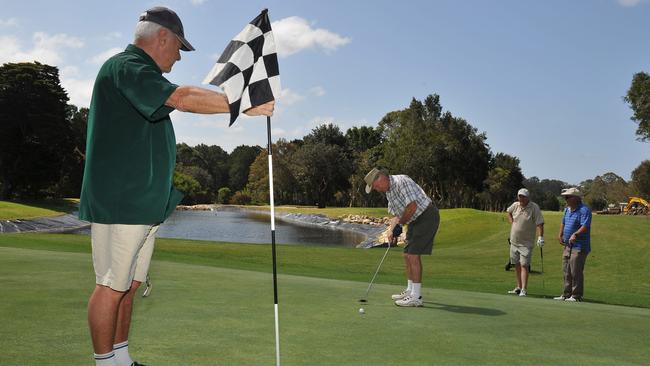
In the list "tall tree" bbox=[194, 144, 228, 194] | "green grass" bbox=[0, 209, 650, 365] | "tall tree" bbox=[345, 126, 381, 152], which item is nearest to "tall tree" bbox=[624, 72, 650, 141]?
"green grass" bbox=[0, 209, 650, 365]

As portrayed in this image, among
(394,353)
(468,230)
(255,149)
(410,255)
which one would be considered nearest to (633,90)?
(468,230)

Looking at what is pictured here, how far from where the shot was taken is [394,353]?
4070 millimetres

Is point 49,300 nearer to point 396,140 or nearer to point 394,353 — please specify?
point 394,353

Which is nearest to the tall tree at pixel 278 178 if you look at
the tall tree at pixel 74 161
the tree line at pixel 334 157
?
the tree line at pixel 334 157

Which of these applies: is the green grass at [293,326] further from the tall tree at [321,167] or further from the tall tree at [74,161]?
the tall tree at [321,167]

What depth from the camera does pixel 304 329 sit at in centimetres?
471

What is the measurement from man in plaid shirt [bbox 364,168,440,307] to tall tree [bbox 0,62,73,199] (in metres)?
61.8

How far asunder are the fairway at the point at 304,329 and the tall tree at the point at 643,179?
63.7 meters

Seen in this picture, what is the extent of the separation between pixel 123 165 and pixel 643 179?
7001 centimetres

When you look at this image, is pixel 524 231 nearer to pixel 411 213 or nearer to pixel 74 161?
pixel 411 213

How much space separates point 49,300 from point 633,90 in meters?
50.9

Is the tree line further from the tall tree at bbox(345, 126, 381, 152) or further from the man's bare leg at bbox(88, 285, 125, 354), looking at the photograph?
the man's bare leg at bbox(88, 285, 125, 354)

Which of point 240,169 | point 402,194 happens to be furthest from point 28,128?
point 402,194

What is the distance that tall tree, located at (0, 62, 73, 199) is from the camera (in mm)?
59656
